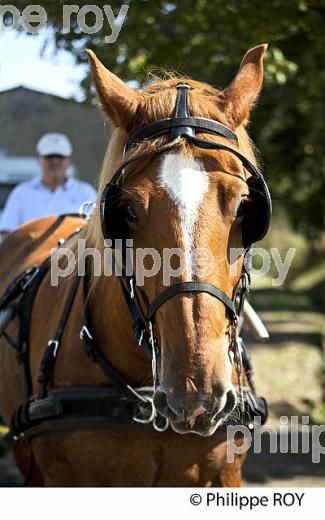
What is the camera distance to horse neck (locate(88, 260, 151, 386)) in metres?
3.34

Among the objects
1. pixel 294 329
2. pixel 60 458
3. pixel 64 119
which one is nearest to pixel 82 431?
pixel 60 458

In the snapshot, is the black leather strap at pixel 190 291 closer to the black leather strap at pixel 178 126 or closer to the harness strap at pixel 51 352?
the black leather strap at pixel 178 126

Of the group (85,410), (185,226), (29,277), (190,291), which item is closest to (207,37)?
(29,277)

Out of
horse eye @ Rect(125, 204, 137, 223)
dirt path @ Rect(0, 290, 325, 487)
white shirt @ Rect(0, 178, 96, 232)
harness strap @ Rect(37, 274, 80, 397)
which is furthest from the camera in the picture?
dirt path @ Rect(0, 290, 325, 487)

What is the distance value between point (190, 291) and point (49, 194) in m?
3.55

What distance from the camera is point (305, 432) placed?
8.09 meters

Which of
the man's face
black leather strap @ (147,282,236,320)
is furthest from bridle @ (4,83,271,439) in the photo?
the man's face

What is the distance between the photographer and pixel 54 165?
6250mm

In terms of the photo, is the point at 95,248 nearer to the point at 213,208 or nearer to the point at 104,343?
the point at 104,343

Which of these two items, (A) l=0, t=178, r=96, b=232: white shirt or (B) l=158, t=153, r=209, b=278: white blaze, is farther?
(A) l=0, t=178, r=96, b=232: white shirt

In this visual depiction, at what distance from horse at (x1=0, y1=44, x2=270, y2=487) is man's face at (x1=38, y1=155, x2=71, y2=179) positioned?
2230 mm

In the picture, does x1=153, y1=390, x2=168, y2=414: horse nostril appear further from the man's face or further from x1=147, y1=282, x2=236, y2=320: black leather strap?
the man's face
